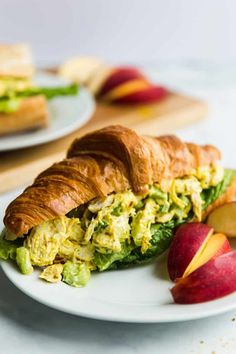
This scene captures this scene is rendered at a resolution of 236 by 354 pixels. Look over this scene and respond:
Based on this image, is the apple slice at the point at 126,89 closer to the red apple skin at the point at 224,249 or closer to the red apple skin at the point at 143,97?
the red apple skin at the point at 143,97

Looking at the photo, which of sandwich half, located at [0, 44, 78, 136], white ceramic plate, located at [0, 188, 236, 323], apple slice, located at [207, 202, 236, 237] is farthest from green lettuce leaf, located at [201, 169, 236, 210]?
sandwich half, located at [0, 44, 78, 136]

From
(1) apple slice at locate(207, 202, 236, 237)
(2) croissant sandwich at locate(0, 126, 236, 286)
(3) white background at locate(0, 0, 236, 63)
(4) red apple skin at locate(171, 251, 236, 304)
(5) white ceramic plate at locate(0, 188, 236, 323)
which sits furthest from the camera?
(3) white background at locate(0, 0, 236, 63)

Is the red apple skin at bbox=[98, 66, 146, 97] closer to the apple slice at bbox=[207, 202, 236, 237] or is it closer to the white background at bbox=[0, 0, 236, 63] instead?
the apple slice at bbox=[207, 202, 236, 237]

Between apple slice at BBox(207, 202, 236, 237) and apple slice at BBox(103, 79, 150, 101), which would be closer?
apple slice at BBox(207, 202, 236, 237)

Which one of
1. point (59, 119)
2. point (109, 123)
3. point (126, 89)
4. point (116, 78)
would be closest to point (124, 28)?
point (116, 78)

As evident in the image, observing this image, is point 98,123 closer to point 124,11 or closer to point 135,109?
point 135,109

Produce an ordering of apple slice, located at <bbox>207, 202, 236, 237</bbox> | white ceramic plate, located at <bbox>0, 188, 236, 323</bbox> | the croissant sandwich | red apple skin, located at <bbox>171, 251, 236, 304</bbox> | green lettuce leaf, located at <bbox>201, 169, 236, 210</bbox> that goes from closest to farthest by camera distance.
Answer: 1. white ceramic plate, located at <bbox>0, 188, 236, 323</bbox>
2. red apple skin, located at <bbox>171, 251, 236, 304</bbox>
3. the croissant sandwich
4. apple slice, located at <bbox>207, 202, 236, 237</bbox>
5. green lettuce leaf, located at <bbox>201, 169, 236, 210</bbox>

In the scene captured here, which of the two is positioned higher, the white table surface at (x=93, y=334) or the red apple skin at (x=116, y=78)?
the red apple skin at (x=116, y=78)

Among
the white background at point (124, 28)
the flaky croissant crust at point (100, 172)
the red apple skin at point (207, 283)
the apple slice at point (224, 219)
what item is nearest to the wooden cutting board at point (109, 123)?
the flaky croissant crust at point (100, 172)

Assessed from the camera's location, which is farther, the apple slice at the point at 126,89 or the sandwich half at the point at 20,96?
the apple slice at the point at 126,89
